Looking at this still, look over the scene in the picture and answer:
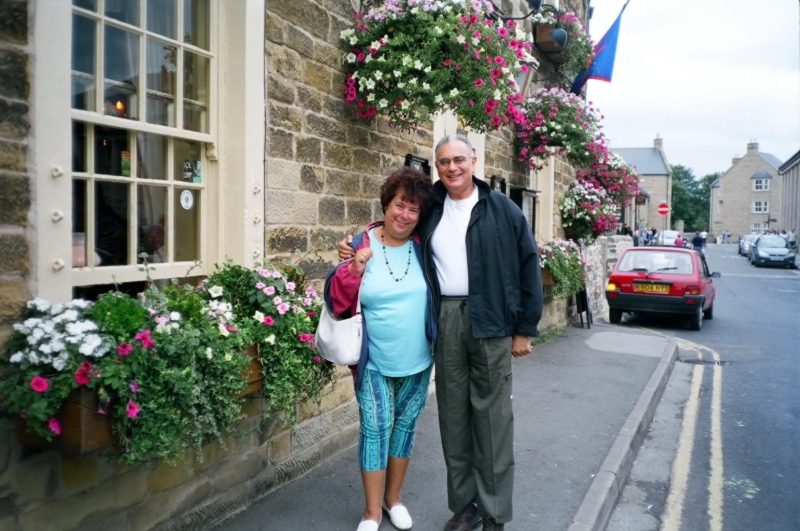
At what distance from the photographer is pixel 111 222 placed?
328 cm

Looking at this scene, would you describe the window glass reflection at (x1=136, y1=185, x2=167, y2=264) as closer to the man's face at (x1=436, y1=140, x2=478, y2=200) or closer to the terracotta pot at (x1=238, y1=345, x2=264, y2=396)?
the terracotta pot at (x1=238, y1=345, x2=264, y2=396)

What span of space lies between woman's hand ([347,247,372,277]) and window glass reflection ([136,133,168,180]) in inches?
48.8

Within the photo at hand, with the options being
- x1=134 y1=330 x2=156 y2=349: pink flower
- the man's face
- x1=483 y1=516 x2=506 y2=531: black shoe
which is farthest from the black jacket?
x1=134 y1=330 x2=156 y2=349: pink flower

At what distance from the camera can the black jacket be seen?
130 inches

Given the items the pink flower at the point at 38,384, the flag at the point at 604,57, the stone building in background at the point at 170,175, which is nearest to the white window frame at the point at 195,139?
the stone building in background at the point at 170,175

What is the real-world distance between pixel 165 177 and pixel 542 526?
9.64 ft

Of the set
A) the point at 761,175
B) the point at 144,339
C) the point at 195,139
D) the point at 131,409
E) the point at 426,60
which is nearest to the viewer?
the point at 131,409

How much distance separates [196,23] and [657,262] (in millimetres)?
11145

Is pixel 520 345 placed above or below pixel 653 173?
below

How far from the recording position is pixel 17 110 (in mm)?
2617

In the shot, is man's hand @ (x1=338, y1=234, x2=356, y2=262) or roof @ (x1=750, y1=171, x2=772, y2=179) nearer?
man's hand @ (x1=338, y1=234, x2=356, y2=262)

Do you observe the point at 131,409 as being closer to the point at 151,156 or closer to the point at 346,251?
the point at 346,251

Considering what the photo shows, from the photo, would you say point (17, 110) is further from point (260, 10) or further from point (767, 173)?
point (767, 173)

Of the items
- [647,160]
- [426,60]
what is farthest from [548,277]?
[647,160]
